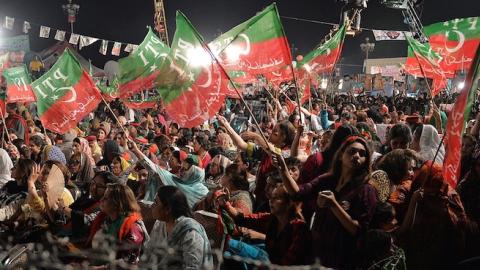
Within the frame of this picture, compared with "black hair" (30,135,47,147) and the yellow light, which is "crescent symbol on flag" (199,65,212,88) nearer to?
the yellow light

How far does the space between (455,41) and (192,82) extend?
5.03m

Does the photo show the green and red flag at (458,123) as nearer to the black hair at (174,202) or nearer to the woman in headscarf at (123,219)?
the black hair at (174,202)

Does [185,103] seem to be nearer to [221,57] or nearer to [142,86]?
[221,57]

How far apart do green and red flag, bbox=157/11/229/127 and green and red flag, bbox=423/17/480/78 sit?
463 centimetres

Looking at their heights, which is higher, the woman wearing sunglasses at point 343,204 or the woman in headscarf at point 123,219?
the woman wearing sunglasses at point 343,204

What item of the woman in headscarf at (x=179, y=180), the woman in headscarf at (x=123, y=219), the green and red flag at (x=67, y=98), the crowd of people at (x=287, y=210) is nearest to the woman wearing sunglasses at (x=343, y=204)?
the crowd of people at (x=287, y=210)

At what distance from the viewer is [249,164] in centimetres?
629

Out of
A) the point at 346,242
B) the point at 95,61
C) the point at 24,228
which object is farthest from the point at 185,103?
the point at 95,61

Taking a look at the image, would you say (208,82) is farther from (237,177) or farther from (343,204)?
(343,204)

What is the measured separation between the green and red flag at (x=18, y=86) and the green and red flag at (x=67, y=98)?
3662 mm

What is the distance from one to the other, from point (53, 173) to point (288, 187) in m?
3.46

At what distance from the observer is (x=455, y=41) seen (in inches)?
357

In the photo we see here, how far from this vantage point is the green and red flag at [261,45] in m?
6.62

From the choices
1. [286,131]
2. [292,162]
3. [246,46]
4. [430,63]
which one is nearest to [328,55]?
[430,63]
